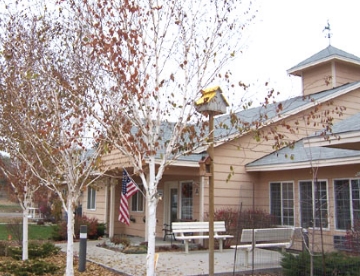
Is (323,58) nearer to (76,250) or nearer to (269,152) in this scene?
(269,152)

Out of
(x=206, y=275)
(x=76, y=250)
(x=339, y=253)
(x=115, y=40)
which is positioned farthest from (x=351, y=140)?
(x=76, y=250)

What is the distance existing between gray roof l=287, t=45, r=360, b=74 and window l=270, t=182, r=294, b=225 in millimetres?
5809

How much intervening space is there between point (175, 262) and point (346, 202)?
534 cm

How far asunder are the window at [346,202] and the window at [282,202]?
1.90m

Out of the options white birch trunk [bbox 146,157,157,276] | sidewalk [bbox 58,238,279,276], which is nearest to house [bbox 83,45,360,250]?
sidewalk [bbox 58,238,279,276]

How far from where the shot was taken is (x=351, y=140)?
30.0 ft

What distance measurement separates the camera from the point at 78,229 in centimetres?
1756

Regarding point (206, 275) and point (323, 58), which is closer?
point (206, 275)

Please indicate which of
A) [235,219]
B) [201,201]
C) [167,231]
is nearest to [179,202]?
[167,231]

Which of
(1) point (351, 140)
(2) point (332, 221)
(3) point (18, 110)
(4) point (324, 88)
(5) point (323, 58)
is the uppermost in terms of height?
(5) point (323, 58)

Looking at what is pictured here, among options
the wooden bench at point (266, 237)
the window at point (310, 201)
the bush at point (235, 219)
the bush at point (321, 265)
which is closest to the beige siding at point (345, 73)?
the window at point (310, 201)

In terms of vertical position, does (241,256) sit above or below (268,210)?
below

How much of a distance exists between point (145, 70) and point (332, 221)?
838 cm

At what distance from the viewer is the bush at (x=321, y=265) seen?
802cm
